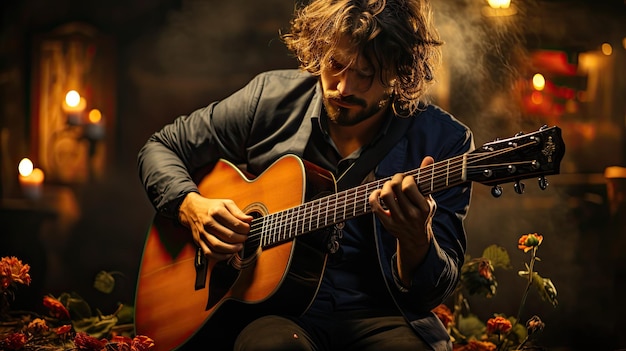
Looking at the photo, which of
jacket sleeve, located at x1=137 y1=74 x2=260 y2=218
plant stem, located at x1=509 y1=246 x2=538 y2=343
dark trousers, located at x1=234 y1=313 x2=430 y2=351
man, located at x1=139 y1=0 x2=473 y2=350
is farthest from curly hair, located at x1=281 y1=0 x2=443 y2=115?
plant stem, located at x1=509 y1=246 x2=538 y2=343

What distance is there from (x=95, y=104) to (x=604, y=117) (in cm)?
187

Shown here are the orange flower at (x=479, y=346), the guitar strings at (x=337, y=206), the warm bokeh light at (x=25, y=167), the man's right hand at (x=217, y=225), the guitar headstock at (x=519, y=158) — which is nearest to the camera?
the guitar headstock at (x=519, y=158)

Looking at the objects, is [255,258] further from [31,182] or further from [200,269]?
[31,182]

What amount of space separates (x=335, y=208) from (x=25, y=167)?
1459mm

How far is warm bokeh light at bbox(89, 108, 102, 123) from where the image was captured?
2969 millimetres

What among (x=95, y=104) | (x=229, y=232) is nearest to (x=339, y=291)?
(x=229, y=232)

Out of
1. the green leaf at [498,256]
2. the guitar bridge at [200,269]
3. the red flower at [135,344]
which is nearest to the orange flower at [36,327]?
the red flower at [135,344]

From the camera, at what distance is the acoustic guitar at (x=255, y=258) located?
6.90 ft

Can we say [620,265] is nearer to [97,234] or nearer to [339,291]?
[339,291]

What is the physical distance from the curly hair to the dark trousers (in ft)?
2.10

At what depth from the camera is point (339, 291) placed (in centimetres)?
234

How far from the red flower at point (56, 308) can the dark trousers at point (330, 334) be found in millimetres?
899

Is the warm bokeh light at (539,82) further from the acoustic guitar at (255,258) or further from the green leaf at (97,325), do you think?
the green leaf at (97,325)

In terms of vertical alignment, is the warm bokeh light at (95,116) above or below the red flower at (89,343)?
above
